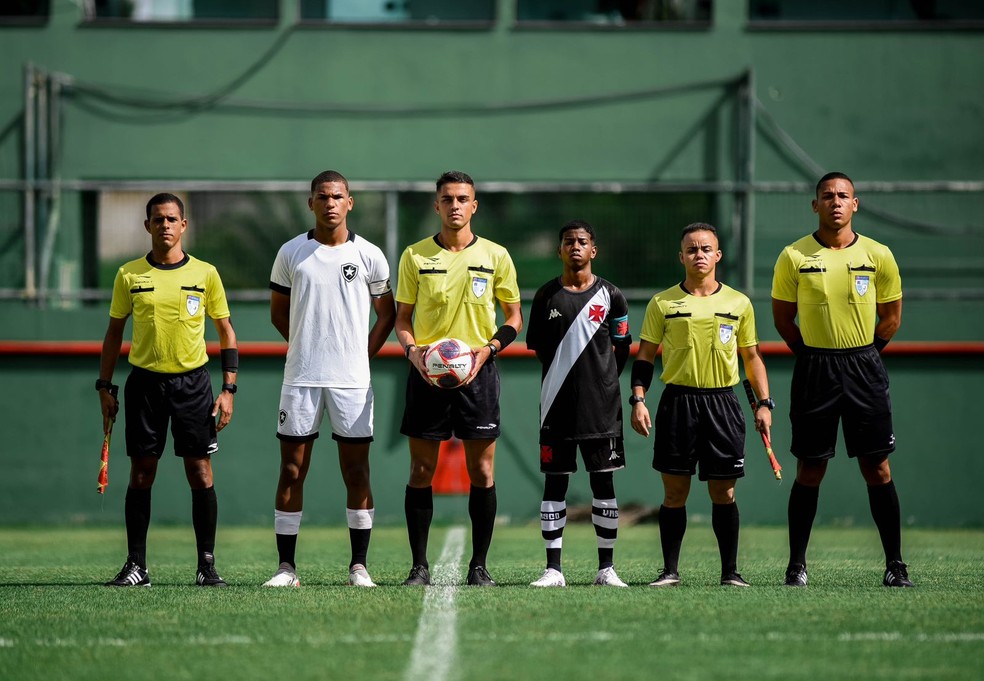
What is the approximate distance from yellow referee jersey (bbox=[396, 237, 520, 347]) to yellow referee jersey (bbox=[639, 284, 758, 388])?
2.87 ft

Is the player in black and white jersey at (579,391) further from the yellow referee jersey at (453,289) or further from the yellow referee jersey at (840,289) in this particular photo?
the yellow referee jersey at (840,289)

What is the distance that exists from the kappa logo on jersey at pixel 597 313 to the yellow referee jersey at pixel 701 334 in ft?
0.75

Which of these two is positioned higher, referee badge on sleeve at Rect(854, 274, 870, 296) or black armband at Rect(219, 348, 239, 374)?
referee badge on sleeve at Rect(854, 274, 870, 296)

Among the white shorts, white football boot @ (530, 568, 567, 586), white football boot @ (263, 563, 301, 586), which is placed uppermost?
the white shorts

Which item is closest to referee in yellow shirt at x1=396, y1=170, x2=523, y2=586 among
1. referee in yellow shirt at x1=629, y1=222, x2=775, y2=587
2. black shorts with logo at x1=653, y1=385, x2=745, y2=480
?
referee in yellow shirt at x1=629, y1=222, x2=775, y2=587

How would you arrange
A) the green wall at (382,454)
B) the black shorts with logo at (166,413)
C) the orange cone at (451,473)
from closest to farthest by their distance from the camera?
the black shorts with logo at (166,413), the green wall at (382,454), the orange cone at (451,473)

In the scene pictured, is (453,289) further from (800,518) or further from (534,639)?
(534,639)

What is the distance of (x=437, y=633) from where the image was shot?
18.0 ft

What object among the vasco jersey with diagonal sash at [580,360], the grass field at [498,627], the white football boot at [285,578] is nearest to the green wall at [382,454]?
the grass field at [498,627]

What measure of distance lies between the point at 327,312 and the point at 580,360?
1401 mm

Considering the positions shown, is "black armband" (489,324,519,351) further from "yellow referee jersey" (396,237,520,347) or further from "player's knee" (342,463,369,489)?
"player's knee" (342,463,369,489)

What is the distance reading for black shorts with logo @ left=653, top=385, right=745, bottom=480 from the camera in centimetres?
703

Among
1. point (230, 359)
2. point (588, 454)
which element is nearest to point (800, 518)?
point (588, 454)

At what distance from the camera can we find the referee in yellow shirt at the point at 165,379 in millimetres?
7301
